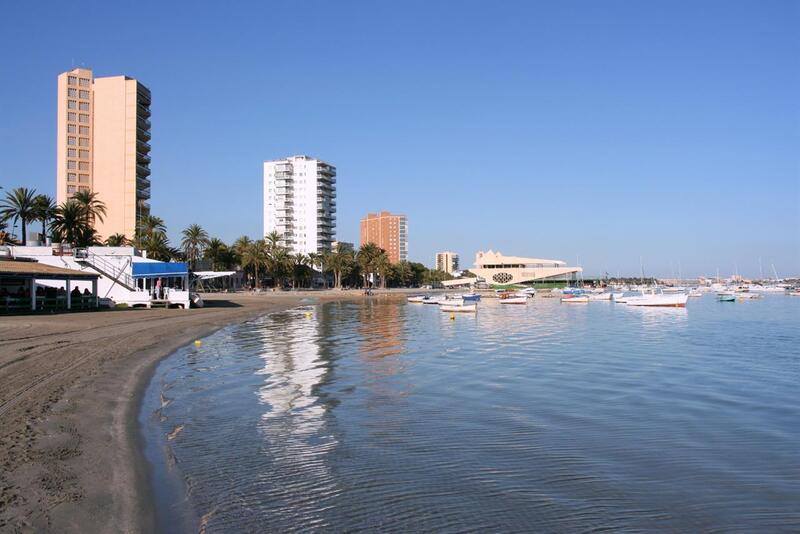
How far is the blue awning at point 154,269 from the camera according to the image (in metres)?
55.4

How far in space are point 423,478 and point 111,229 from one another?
120818 mm

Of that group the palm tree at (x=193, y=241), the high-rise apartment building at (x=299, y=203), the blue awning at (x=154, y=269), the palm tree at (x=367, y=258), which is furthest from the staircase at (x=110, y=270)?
the high-rise apartment building at (x=299, y=203)

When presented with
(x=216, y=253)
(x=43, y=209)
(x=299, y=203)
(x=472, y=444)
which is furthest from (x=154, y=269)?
(x=299, y=203)

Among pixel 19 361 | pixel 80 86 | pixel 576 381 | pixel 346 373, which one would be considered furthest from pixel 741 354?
pixel 80 86

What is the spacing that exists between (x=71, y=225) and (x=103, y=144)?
172 ft

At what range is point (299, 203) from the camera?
18362 cm

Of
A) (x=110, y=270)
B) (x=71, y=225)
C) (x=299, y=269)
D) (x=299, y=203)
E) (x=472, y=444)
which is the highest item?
(x=299, y=203)

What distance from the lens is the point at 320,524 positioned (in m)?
7.80

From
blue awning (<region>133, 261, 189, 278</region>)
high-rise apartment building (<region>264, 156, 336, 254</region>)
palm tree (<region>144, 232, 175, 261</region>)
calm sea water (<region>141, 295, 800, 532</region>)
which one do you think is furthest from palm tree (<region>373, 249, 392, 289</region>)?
calm sea water (<region>141, 295, 800, 532</region>)

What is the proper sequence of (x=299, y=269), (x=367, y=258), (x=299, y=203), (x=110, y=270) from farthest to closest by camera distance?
1. (x=299, y=203)
2. (x=367, y=258)
3. (x=299, y=269)
4. (x=110, y=270)

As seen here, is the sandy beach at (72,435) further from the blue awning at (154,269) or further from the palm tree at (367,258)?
the palm tree at (367,258)

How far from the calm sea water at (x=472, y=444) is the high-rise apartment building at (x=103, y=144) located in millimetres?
104205

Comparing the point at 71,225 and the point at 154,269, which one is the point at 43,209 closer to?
the point at 71,225

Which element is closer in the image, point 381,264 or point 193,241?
point 193,241
